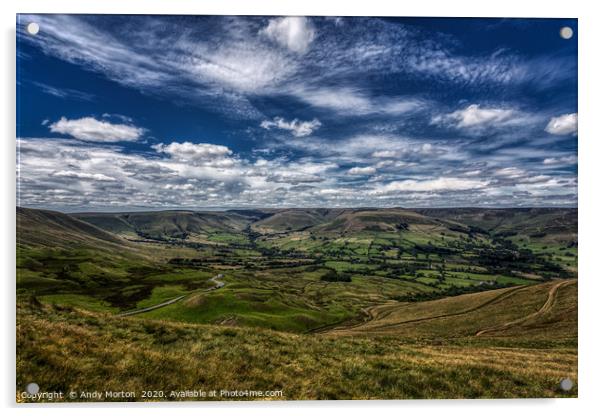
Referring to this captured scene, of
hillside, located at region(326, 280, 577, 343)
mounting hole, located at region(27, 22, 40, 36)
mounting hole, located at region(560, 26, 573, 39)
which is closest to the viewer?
mounting hole, located at region(27, 22, 40, 36)

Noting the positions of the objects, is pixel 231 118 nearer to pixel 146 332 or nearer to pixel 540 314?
pixel 146 332

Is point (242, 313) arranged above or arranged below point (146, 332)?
below

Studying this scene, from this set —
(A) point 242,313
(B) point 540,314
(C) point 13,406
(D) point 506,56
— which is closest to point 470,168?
(D) point 506,56

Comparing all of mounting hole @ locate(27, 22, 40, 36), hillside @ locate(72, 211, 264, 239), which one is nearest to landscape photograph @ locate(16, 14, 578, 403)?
mounting hole @ locate(27, 22, 40, 36)

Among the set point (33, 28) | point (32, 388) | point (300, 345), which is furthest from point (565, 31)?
point (32, 388)

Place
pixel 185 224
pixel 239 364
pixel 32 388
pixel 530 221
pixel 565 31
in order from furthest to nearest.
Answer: pixel 185 224 → pixel 530 221 → pixel 565 31 → pixel 239 364 → pixel 32 388

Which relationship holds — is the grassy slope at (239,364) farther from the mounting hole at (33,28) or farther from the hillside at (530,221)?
the mounting hole at (33,28)

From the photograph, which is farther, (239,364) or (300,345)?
(300,345)

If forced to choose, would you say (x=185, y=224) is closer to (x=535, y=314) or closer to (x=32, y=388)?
(x=32, y=388)

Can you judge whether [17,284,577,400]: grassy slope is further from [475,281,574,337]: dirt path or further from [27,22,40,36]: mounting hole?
[27,22,40,36]: mounting hole

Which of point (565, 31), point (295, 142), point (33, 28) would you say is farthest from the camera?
point (295, 142)

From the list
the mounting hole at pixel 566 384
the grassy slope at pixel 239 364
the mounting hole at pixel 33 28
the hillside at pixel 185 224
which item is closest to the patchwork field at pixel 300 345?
the grassy slope at pixel 239 364
